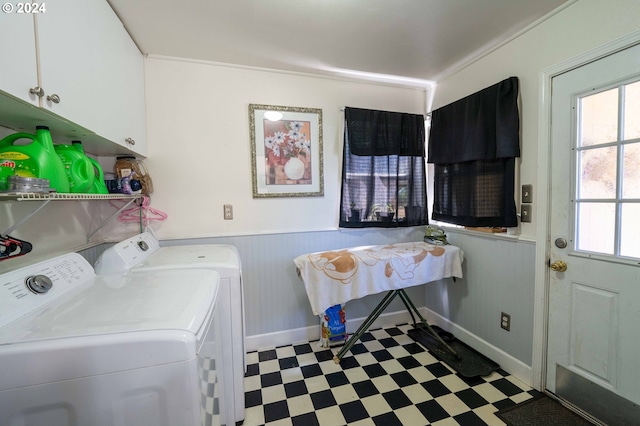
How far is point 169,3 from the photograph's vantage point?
1431 mm

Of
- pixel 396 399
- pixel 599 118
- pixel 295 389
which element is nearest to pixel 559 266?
pixel 599 118

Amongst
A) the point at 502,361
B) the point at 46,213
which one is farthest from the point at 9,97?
the point at 502,361

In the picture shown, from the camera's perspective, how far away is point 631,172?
51.7 inches

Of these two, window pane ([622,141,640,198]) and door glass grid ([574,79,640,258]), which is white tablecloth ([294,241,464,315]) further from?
window pane ([622,141,640,198])

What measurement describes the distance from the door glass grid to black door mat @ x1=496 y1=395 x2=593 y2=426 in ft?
3.16

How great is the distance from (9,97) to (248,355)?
6.89ft

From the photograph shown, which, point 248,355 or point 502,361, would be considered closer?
point 502,361

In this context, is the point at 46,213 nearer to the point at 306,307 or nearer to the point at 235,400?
the point at 235,400

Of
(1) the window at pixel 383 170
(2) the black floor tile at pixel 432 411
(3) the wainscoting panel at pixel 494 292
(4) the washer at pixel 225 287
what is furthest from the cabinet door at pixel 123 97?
(3) the wainscoting panel at pixel 494 292

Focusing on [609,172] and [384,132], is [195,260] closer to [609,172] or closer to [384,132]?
[384,132]

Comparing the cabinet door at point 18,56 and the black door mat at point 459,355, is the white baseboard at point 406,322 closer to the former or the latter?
the black door mat at point 459,355

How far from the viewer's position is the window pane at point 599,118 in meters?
1.36

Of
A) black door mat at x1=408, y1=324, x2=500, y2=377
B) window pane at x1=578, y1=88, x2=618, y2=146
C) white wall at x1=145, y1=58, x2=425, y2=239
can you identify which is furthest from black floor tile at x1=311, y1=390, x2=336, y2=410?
window pane at x1=578, y1=88, x2=618, y2=146

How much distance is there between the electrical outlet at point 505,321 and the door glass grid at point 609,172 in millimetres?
689
